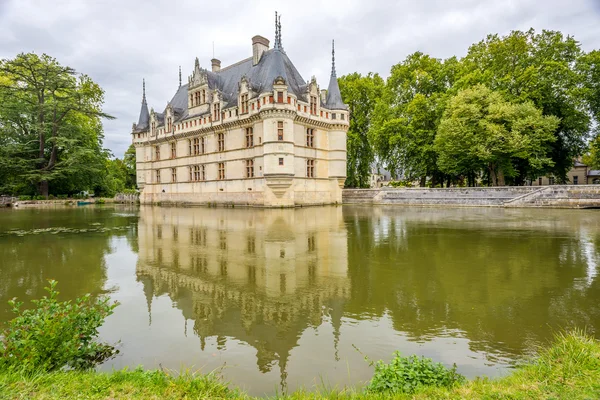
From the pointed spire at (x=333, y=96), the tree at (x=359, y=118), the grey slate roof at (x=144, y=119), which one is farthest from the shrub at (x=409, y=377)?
the grey slate roof at (x=144, y=119)

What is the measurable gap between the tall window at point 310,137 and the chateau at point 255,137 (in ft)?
0.30

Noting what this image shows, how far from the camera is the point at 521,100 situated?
94.4 feet

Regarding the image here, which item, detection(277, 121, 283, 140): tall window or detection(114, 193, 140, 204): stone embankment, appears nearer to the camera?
detection(277, 121, 283, 140): tall window

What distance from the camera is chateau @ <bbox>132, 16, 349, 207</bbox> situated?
90.5 ft

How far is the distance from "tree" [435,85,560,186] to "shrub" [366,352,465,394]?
27609 millimetres

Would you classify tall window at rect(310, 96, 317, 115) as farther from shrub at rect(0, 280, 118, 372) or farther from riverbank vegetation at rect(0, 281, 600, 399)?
riverbank vegetation at rect(0, 281, 600, 399)

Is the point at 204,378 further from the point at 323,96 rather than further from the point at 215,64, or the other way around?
the point at 215,64

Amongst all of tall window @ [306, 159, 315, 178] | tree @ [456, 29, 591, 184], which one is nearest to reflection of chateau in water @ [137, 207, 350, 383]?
tall window @ [306, 159, 315, 178]

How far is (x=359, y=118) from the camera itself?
3822 cm

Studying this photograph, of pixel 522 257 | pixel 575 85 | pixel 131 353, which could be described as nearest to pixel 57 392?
pixel 131 353

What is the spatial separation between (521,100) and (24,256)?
34.2 m

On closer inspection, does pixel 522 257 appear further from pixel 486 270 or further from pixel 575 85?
pixel 575 85

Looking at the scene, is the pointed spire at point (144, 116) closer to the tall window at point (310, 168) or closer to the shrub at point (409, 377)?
the tall window at point (310, 168)

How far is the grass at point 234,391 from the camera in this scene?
2.57 metres
